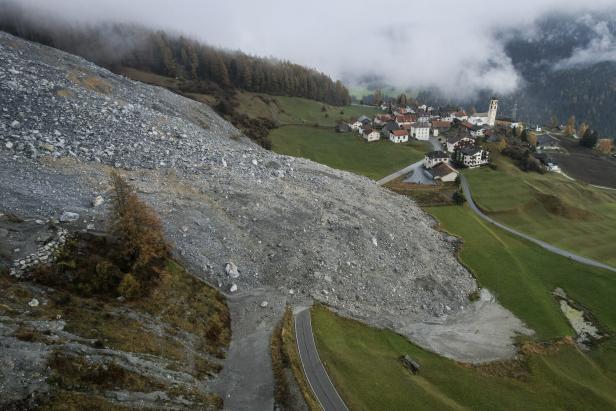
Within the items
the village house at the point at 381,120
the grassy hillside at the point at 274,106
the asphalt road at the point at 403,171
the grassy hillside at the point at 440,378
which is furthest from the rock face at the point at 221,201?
the village house at the point at 381,120

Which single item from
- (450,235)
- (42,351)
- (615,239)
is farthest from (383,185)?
(42,351)

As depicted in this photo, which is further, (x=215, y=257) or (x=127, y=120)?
(x=127, y=120)

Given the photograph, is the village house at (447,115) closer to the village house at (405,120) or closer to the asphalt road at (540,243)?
the village house at (405,120)

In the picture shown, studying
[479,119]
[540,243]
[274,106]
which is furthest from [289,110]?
[540,243]

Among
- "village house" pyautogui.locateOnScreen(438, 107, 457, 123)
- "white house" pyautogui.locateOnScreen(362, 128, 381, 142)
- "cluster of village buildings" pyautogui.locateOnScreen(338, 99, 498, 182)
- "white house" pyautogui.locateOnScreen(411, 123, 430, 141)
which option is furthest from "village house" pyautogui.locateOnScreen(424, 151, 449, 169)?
"village house" pyautogui.locateOnScreen(438, 107, 457, 123)

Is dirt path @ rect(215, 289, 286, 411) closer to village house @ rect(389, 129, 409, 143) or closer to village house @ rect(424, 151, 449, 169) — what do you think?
village house @ rect(424, 151, 449, 169)

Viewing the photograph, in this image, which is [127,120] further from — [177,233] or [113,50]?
[113,50]
